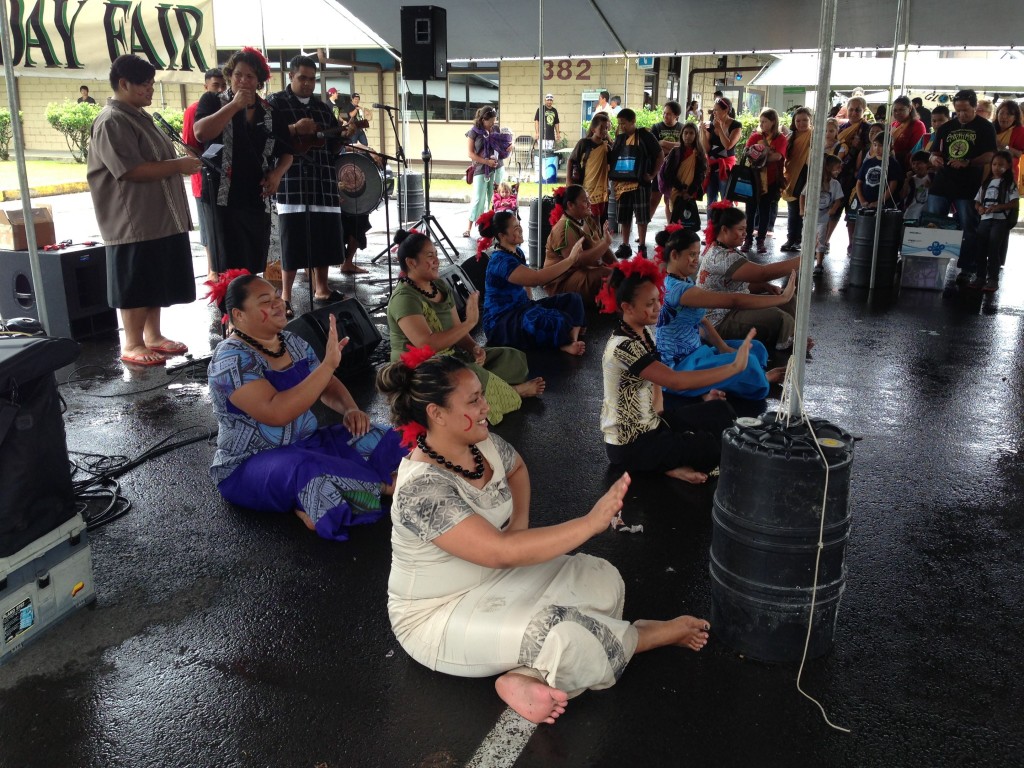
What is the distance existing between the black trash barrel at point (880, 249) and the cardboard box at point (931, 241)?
0.11 m

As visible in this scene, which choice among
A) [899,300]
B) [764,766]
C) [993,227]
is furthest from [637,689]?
[993,227]

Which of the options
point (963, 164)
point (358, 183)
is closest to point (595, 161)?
point (358, 183)

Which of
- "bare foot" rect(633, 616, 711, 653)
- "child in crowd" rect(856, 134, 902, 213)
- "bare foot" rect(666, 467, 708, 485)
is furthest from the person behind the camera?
"child in crowd" rect(856, 134, 902, 213)

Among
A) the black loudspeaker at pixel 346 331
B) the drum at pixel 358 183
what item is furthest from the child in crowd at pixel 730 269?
the drum at pixel 358 183

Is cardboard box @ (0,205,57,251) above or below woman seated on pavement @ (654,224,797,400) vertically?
above

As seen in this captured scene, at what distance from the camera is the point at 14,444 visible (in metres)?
2.73

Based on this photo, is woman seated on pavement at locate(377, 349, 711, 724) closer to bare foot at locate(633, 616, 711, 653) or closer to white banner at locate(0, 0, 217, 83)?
bare foot at locate(633, 616, 711, 653)

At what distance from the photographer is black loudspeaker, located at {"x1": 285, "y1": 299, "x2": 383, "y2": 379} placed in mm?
5590

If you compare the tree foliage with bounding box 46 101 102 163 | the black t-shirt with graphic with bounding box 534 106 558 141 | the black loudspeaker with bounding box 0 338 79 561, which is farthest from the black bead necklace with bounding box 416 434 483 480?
the tree foliage with bounding box 46 101 102 163

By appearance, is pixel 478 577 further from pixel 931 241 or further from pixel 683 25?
pixel 683 25

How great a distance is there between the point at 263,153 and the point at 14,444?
4.68 metres

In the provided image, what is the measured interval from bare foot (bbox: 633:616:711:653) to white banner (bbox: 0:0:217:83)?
4571mm

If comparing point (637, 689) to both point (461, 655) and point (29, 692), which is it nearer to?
point (461, 655)

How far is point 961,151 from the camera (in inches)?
356
